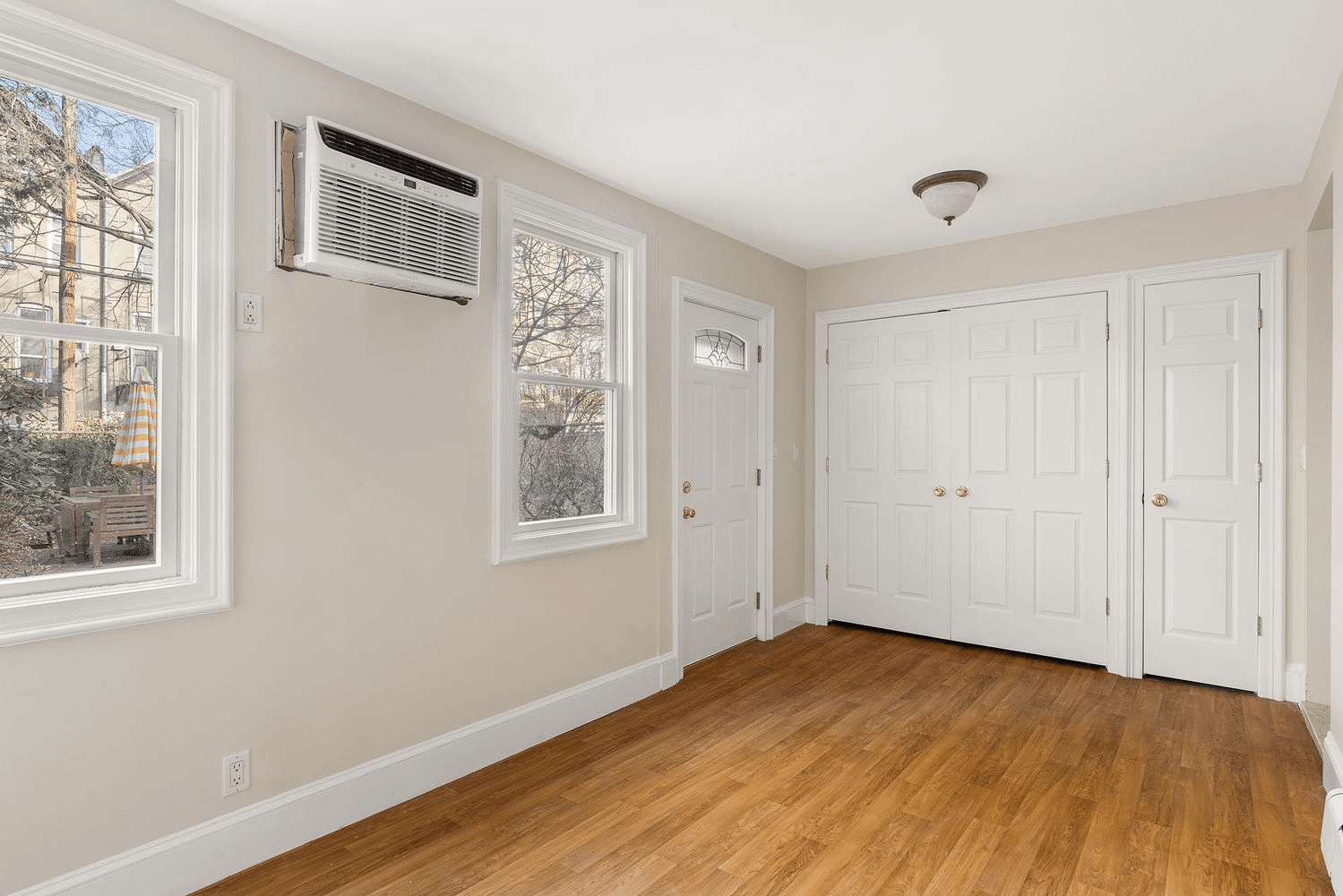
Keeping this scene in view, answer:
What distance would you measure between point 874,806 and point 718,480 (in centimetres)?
203

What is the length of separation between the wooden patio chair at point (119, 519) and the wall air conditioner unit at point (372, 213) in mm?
798

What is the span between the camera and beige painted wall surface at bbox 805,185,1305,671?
338 cm

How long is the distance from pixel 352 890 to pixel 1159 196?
4.44m

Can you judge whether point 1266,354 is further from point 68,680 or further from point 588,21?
point 68,680

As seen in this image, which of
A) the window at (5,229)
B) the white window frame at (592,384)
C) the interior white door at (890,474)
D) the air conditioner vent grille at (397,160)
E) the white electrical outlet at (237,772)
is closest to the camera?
the window at (5,229)

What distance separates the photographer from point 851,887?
2049 mm

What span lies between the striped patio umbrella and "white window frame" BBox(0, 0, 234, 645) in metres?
0.02

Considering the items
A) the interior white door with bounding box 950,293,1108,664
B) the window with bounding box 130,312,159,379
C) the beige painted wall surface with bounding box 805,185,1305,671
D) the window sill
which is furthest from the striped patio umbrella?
the interior white door with bounding box 950,293,1108,664

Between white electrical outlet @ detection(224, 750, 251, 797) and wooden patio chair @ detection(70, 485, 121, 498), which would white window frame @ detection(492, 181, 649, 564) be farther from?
wooden patio chair @ detection(70, 485, 121, 498)

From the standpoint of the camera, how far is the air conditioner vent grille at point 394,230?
2.16 meters

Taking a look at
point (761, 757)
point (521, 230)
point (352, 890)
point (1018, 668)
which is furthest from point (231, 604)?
point (1018, 668)

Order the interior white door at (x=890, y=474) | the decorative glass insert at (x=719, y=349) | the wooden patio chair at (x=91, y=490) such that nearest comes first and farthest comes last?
the wooden patio chair at (x=91, y=490) → the decorative glass insert at (x=719, y=349) → the interior white door at (x=890, y=474)

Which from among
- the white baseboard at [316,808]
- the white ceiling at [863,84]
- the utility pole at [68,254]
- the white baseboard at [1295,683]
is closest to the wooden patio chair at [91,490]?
the utility pole at [68,254]

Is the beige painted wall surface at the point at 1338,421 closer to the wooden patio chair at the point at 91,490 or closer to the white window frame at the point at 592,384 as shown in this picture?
the white window frame at the point at 592,384
